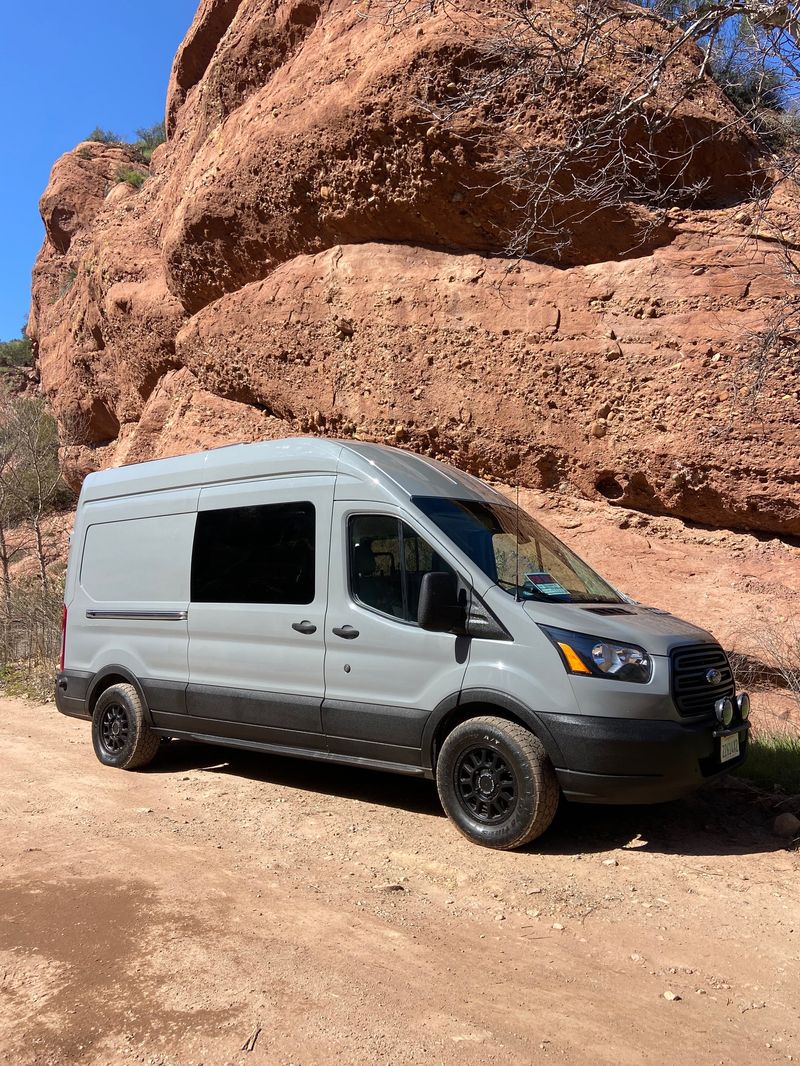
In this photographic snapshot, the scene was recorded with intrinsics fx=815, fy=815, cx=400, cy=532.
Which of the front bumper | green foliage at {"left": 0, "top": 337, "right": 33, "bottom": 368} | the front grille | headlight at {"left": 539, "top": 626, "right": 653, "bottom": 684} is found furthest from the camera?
green foliage at {"left": 0, "top": 337, "right": 33, "bottom": 368}

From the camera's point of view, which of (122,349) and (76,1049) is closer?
(76,1049)

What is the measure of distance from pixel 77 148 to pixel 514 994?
1051 inches

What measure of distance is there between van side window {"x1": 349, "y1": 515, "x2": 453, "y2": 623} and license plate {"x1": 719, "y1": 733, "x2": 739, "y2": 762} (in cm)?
191

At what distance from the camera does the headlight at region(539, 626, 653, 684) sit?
4.56 metres

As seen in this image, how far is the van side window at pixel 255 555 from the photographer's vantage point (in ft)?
19.1

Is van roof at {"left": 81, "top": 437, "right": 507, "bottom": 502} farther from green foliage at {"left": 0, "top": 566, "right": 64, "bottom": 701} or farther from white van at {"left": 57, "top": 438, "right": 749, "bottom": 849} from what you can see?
green foliage at {"left": 0, "top": 566, "right": 64, "bottom": 701}

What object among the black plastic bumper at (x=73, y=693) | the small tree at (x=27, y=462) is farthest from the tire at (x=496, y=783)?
the small tree at (x=27, y=462)

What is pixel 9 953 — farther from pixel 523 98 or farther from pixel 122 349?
pixel 122 349

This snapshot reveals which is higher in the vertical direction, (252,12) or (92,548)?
(252,12)

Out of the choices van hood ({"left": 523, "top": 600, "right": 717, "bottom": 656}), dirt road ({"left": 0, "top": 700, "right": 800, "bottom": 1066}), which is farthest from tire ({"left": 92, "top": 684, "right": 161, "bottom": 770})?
van hood ({"left": 523, "top": 600, "right": 717, "bottom": 656})

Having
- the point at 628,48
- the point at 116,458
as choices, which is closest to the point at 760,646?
the point at 628,48

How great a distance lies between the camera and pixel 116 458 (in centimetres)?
1677

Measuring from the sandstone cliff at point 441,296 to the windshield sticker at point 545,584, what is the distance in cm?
418

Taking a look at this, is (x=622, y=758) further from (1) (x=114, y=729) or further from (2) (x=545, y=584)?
(1) (x=114, y=729)
